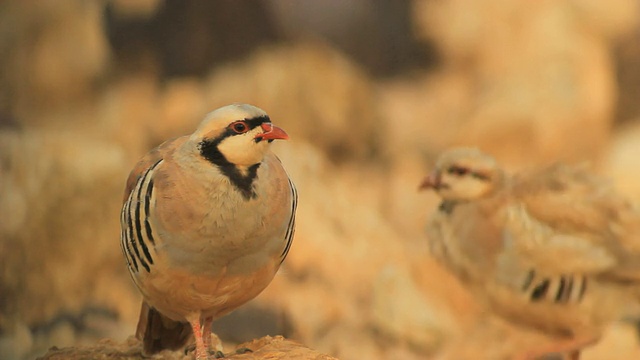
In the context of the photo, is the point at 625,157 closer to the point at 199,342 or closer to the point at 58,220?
the point at 58,220

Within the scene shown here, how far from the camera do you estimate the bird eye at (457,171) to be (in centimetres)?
447

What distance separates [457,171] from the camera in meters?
4.50

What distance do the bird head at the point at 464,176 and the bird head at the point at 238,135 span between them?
187 centimetres

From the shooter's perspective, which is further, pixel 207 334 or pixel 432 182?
pixel 432 182

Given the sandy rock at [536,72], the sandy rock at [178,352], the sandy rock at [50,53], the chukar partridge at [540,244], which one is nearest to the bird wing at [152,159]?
the sandy rock at [178,352]

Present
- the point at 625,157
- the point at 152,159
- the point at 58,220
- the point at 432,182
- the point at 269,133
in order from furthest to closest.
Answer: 1. the point at 625,157
2. the point at 58,220
3. the point at 432,182
4. the point at 152,159
5. the point at 269,133

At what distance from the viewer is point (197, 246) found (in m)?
2.79

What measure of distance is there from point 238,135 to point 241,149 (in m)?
0.04

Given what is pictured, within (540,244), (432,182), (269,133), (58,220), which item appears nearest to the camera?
(269,133)

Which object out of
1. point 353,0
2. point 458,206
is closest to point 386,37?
point 353,0

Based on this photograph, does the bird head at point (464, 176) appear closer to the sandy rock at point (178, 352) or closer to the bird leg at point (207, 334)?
the sandy rock at point (178, 352)

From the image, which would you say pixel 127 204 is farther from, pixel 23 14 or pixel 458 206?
pixel 23 14

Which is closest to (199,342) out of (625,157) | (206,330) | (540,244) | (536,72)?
(206,330)

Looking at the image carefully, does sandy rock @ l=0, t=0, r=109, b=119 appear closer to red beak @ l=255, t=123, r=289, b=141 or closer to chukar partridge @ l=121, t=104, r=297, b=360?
chukar partridge @ l=121, t=104, r=297, b=360
